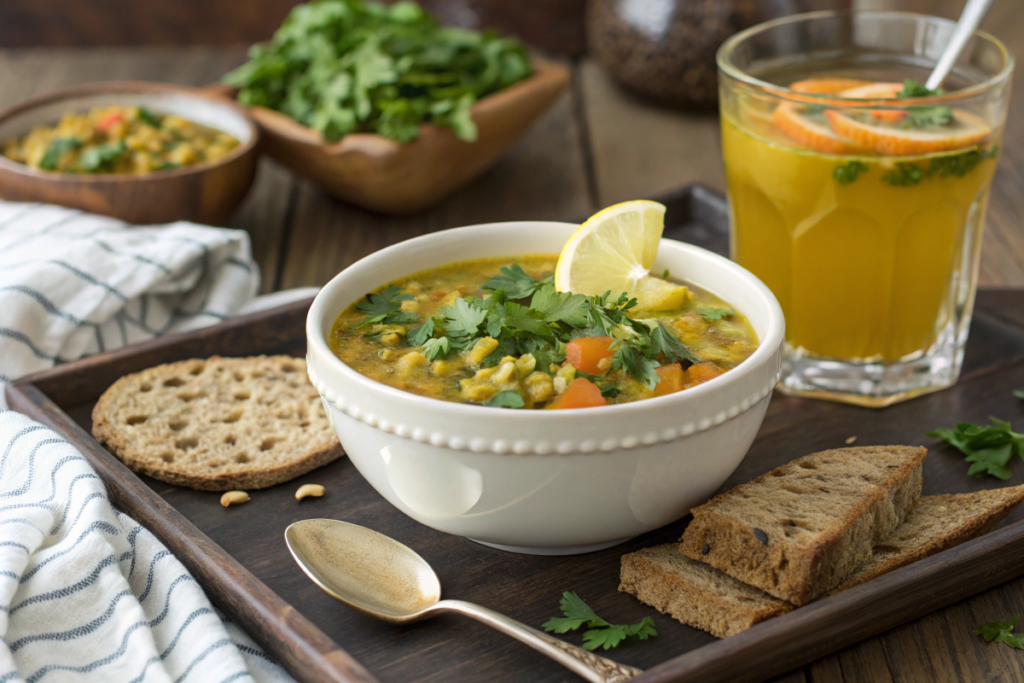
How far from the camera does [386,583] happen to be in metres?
1.86

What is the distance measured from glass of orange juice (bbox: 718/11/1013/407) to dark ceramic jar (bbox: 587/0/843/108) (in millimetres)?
1481

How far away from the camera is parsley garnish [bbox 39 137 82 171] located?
11.4ft

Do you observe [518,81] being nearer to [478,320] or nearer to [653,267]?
[653,267]

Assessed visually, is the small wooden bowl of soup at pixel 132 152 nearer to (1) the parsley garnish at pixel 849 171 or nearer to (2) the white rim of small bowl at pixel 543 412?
(2) the white rim of small bowl at pixel 543 412

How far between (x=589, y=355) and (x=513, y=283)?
0.35 meters

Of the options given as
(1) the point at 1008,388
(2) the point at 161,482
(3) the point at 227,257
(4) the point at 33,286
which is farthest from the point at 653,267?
(4) the point at 33,286

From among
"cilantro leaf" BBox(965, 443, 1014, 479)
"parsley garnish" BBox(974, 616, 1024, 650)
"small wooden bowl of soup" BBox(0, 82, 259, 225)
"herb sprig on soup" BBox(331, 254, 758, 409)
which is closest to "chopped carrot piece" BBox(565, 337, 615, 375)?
"herb sprig on soup" BBox(331, 254, 758, 409)

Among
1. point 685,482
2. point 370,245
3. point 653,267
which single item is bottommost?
point 370,245

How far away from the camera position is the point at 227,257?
10.3ft

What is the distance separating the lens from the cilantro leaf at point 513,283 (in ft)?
7.02

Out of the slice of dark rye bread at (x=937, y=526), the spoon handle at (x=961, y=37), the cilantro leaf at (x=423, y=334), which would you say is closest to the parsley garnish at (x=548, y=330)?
the cilantro leaf at (x=423, y=334)

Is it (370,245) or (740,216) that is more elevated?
(740,216)

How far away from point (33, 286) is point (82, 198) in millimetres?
683

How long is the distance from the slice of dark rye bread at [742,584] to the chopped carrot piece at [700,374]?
31cm
